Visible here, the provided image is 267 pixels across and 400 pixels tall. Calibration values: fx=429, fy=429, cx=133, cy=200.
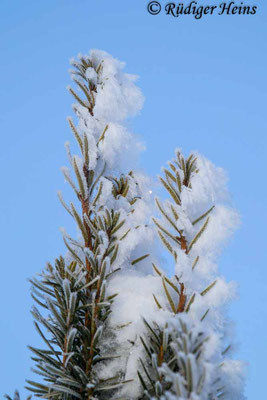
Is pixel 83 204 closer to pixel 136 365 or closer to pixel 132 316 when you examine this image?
pixel 132 316

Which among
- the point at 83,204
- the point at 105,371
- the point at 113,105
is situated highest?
the point at 113,105

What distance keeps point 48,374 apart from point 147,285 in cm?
49

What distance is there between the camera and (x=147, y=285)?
172cm

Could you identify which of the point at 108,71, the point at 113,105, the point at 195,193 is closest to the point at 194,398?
the point at 195,193

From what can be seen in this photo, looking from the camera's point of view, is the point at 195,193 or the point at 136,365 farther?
the point at 195,193

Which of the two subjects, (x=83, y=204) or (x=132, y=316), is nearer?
(x=132, y=316)

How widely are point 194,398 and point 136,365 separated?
0.54 metres

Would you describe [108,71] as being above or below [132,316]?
above

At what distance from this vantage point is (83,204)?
199 cm

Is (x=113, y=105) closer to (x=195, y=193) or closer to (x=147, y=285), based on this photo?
(x=195, y=193)

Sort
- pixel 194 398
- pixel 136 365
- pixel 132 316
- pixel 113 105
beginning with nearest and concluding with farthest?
1. pixel 194 398
2. pixel 136 365
3. pixel 132 316
4. pixel 113 105

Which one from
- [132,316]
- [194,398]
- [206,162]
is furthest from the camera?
[206,162]

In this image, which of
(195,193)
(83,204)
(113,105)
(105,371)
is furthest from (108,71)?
(105,371)

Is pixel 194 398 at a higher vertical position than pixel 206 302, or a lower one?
lower
